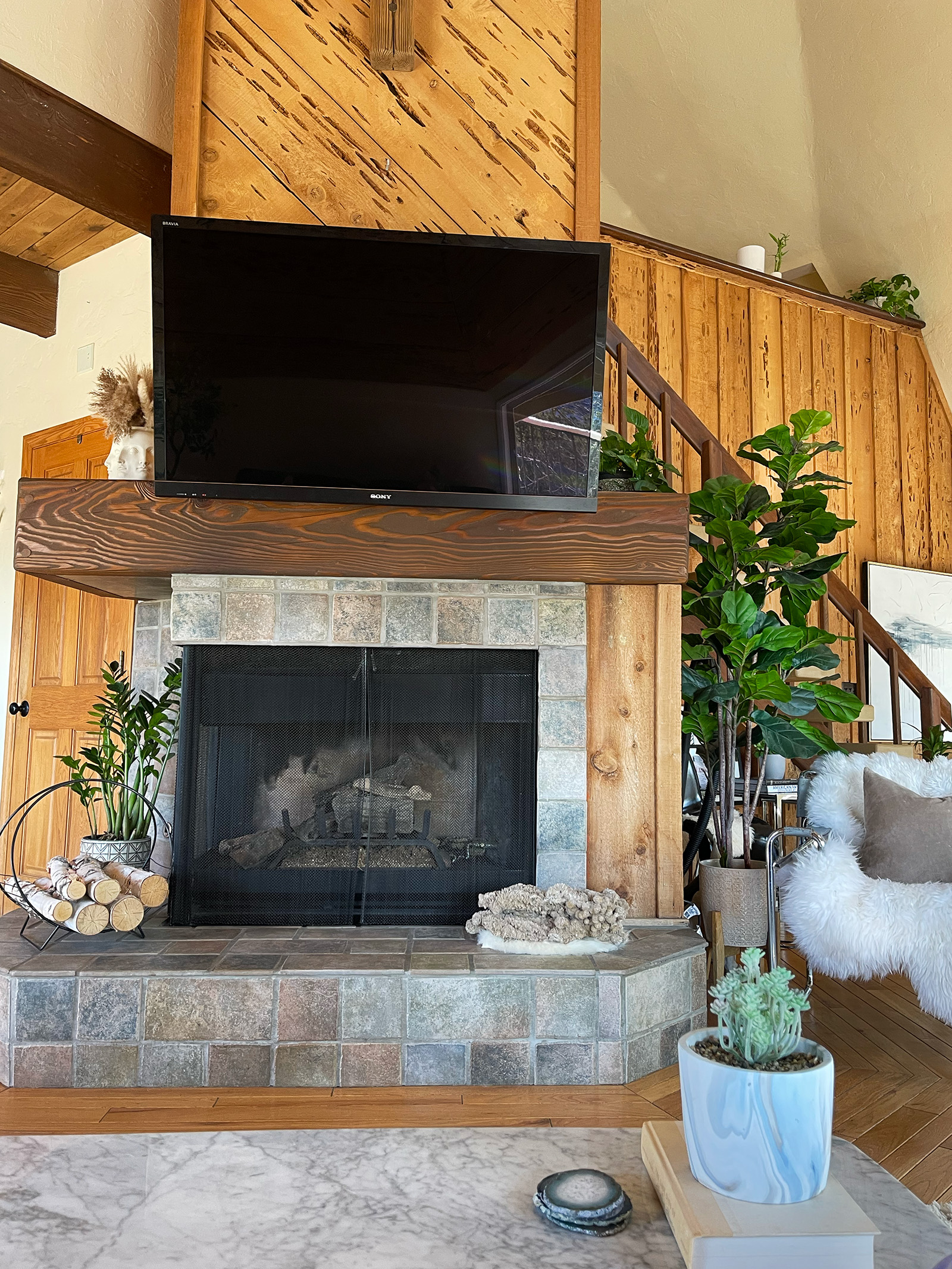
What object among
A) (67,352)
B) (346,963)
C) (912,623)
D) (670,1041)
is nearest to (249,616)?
(346,963)

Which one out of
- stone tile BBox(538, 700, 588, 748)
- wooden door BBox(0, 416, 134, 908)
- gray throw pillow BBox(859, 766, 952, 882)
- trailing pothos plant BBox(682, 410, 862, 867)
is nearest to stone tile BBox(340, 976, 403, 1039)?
stone tile BBox(538, 700, 588, 748)

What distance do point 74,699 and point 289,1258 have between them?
126 inches

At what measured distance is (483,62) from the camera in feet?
9.18

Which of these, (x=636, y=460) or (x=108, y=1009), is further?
(x=636, y=460)

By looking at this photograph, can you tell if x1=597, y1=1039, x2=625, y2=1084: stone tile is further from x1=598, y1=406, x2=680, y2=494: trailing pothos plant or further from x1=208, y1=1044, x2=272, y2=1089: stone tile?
x1=598, y1=406, x2=680, y2=494: trailing pothos plant

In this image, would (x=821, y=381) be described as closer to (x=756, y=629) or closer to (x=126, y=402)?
(x=756, y=629)

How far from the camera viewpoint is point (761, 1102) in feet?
3.32

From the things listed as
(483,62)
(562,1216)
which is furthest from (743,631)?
(562,1216)

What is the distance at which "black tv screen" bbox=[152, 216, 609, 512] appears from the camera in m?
2.38

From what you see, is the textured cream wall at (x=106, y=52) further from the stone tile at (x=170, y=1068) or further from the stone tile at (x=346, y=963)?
the stone tile at (x=170, y=1068)

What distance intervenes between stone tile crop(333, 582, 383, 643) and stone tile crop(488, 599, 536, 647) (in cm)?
30

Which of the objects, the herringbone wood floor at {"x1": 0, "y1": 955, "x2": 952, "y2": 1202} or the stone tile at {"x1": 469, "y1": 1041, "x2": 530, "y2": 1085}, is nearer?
the herringbone wood floor at {"x1": 0, "y1": 955, "x2": 952, "y2": 1202}

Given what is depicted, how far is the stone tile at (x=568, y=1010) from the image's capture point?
87.0 inches

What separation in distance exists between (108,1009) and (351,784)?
79 cm
